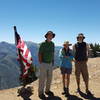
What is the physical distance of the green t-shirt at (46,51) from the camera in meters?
10.6

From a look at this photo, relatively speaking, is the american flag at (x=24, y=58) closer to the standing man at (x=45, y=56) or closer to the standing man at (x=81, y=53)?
the standing man at (x=45, y=56)

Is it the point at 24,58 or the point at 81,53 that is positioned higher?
the point at 81,53

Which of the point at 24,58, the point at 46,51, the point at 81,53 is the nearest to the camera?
the point at 46,51

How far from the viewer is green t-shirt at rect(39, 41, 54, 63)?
10555mm

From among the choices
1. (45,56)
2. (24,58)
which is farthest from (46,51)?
(24,58)

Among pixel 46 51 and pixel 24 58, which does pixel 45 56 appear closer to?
pixel 46 51

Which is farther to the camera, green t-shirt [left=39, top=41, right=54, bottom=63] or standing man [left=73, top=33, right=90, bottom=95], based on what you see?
standing man [left=73, top=33, right=90, bottom=95]

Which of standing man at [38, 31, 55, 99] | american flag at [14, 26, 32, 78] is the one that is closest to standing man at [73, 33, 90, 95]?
standing man at [38, 31, 55, 99]

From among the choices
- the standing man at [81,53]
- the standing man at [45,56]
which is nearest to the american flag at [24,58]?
the standing man at [45,56]

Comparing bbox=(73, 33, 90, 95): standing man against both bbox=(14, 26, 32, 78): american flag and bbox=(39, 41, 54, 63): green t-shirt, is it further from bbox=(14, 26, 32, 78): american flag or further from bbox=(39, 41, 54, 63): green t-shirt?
bbox=(14, 26, 32, 78): american flag

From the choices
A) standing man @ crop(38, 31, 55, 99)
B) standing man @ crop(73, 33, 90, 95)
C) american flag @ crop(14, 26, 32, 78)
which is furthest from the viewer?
american flag @ crop(14, 26, 32, 78)

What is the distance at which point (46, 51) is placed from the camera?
34.8ft

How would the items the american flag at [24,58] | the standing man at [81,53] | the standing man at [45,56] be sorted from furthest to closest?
the american flag at [24,58] < the standing man at [81,53] < the standing man at [45,56]

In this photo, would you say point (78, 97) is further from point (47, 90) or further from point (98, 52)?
point (98, 52)
